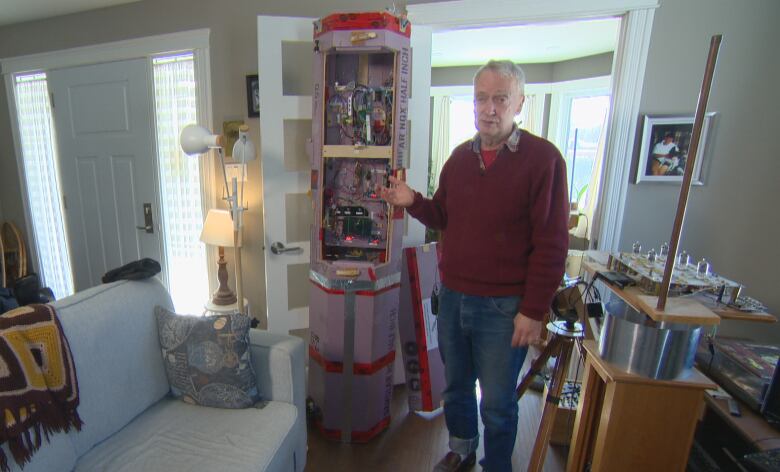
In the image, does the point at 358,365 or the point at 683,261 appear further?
the point at 358,365

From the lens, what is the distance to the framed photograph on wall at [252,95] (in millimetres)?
2293

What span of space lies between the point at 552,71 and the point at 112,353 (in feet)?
16.3

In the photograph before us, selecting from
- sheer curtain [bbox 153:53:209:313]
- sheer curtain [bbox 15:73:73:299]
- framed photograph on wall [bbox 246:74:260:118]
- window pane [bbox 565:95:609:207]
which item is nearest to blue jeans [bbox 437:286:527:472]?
framed photograph on wall [bbox 246:74:260:118]

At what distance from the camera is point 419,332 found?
1865 mm

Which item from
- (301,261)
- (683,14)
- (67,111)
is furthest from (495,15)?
(67,111)

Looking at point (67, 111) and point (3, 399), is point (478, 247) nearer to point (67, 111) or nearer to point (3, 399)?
point (3, 399)

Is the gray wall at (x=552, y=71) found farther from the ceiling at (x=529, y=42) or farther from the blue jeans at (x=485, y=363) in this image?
the blue jeans at (x=485, y=363)

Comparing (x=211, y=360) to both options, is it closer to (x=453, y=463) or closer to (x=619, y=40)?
(x=453, y=463)

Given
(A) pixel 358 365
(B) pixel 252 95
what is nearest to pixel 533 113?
(B) pixel 252 95

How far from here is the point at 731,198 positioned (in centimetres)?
171

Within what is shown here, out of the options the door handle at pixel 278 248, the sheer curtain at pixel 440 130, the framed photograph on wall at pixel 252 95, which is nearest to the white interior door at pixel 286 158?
the door handle at pixel 278 248

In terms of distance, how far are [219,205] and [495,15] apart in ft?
6.75

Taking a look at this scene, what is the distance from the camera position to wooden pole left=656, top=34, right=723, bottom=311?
2.91 ft

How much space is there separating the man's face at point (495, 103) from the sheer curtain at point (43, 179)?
360 cm
